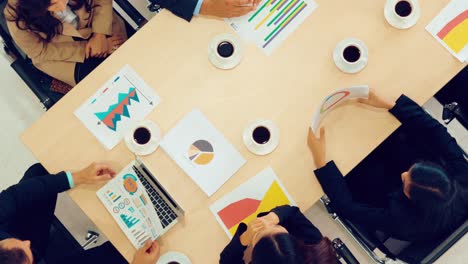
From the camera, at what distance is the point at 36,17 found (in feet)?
5.42

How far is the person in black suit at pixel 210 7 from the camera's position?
5.12 feet

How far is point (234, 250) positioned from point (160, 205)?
0.90 ft

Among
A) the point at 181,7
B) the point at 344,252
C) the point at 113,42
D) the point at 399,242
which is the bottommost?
the point at 399,242

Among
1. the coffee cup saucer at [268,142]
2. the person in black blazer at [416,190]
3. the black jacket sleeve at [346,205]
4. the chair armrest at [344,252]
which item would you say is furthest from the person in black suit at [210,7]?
the chair armrest at [344,252]

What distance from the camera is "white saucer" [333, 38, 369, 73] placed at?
1.53 metres

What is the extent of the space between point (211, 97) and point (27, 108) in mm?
1313

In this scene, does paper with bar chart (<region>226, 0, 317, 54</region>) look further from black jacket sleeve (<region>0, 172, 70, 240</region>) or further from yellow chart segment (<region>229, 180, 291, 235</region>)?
black jacket sleeve (<region>0, 172, 70, 240</region>)

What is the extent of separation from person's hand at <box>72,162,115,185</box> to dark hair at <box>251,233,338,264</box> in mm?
540

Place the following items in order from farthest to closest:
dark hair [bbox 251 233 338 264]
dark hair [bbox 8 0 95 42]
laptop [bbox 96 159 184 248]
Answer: dark hair [bbox 8 0 95 42] < laptop [bbox 96 159 184 248] < dark hair [bbox 251 233 338 264]

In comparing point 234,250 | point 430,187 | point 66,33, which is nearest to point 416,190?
point 430,187

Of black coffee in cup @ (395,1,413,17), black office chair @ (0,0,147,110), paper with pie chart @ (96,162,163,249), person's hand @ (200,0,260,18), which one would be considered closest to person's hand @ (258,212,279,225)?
paper with pie chart @ (96,162,163,249)

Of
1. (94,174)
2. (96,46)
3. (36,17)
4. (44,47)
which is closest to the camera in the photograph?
(94,174)

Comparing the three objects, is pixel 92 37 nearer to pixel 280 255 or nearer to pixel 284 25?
pixel 284 25

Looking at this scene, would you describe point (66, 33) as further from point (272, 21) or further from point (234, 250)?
point (234, 250)
